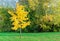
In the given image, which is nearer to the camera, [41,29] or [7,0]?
[41,29]

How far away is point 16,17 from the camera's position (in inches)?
652

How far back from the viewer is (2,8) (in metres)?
22.3

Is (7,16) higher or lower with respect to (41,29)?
higher

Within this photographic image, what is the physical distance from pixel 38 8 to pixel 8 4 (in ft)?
10.7

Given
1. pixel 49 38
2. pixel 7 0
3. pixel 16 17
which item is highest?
pixel 7 0

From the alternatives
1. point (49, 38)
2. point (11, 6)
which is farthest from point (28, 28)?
point (49, 38)

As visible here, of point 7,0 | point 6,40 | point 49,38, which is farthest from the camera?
point 7,0

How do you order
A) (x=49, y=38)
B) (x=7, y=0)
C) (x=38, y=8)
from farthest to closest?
(x=7, y=0), (x=38, y=8), (x=49, y=38)

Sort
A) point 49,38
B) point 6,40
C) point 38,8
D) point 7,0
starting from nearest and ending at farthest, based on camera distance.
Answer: point 6,40 → point 49,38 → point 38,8 → point 7,0

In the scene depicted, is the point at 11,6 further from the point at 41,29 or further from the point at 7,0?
the point at 41,29

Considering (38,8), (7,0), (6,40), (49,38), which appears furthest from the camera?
(7,0)

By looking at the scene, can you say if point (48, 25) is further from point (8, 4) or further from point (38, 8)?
point (8, 4)

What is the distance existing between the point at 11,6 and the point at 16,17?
603 centimetres

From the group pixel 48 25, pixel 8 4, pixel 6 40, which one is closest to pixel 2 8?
pixel 8 4
